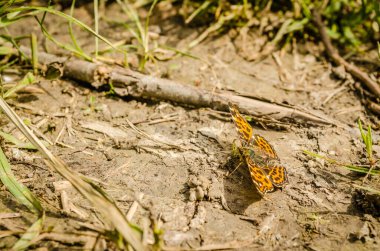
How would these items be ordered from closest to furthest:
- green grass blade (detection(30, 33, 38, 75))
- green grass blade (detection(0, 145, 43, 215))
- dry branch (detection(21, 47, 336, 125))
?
1. green grass blade (detection(0, 145, 43, 215))
2. dry branch (detection(21, 47, 336, 125))
3. green grass blade (detection(30, 33, 38, 75))

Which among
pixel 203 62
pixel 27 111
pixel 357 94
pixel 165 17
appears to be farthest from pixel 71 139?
pixel 357 94

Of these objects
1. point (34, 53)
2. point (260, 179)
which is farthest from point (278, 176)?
point (34, 53)

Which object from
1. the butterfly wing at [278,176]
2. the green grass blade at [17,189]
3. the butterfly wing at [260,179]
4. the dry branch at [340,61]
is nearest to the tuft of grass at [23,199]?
the green grass blade at [17,189]

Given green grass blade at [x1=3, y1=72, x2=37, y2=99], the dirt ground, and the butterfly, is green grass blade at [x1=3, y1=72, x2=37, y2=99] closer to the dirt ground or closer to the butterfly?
the dirt ground

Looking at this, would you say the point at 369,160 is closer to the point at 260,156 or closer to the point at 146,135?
the point at 260,156

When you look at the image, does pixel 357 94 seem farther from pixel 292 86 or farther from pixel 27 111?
pixel 27 111

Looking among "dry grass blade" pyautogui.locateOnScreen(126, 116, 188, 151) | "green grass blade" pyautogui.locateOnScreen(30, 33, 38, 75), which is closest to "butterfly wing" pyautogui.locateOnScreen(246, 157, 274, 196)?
"dry grass blade" pyautogui.locateOnScreen(126, 116, 188, 151)
